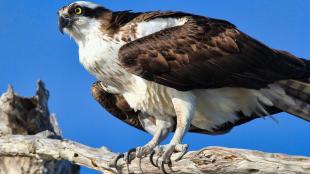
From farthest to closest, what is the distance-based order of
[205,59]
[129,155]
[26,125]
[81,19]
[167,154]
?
[26,125] < [81,19] < [205,59] < [129,155] < [167,154]

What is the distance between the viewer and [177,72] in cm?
984

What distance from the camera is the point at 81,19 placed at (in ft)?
34.2

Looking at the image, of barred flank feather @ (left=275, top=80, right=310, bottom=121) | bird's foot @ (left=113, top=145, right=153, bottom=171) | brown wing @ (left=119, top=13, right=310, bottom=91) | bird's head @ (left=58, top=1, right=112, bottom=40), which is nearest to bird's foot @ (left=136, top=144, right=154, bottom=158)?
bird's foot @ (left=113, top=145, right=153, bottom=171)

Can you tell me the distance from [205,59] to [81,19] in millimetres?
1864

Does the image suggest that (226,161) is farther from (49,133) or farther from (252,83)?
(49,133)

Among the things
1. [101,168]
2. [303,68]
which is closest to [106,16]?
[101,168]

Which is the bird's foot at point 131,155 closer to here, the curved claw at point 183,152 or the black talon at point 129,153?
the black talon at point 129,153

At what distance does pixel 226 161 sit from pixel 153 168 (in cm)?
124

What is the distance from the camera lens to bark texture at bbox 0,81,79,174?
11.3 metres

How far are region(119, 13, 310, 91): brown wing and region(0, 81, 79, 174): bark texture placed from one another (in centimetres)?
240

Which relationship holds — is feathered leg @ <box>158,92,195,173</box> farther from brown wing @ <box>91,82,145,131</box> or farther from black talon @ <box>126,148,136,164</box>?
brown wing @ <box>91,82,145,131</box>

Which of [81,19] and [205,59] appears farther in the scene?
[81,19]

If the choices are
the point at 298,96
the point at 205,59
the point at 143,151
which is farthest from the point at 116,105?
the point at 298,96

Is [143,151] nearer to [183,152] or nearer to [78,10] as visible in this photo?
[183,152]
